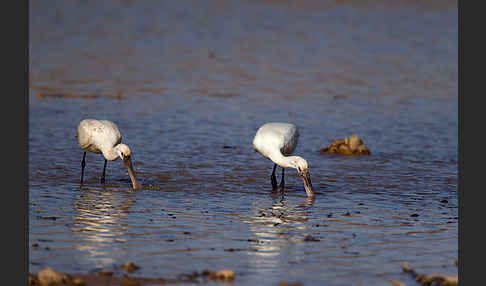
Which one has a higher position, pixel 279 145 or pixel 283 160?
pixel 279 145

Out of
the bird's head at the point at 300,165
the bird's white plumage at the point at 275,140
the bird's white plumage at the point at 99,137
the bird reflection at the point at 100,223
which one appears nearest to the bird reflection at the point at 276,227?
the bird's head at the point at 300,165

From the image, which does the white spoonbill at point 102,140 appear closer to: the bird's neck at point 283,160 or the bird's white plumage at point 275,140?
the bird's white plumage at point 275,140

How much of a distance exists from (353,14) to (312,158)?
18.8 meters

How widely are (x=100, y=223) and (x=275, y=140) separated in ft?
10.7

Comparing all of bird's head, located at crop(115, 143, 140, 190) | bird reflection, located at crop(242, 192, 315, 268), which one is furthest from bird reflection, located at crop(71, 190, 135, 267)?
bird reflection, located at crop(242, 192, 315, 268)

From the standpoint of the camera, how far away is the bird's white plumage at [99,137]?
35.0ft

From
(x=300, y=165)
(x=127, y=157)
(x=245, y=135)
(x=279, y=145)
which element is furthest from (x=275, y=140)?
(x=245, y=135)

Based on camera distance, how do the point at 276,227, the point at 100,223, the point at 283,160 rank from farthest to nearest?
1. the point at 283,160
2. the point at 276,227
3. the point at 100,223

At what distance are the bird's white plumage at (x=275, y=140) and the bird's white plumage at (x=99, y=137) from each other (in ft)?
5.86

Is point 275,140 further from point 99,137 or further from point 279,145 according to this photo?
point 99,137

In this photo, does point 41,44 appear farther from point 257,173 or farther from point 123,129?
point 257,173

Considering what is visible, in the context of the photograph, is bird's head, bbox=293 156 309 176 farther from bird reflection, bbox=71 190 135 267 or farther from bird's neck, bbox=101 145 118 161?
bird's neck, bbox=101 145 118 161

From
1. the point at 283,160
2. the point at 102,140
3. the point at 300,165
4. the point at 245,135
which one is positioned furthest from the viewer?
the point at 245,135

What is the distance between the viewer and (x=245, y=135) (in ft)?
46.1
